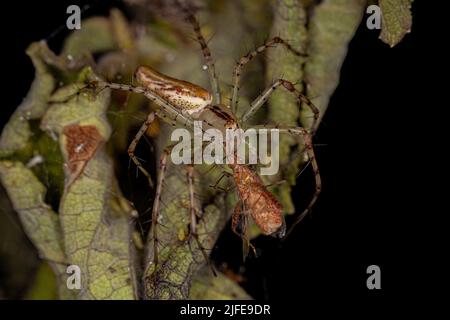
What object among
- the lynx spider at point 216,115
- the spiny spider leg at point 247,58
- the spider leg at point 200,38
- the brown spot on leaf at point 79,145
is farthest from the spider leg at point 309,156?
the brown spot on leaf at point 79,145

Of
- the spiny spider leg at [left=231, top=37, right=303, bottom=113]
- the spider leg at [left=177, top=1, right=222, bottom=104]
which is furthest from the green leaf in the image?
the spider leg at [left=177, top=1, right=222, bottom=104]

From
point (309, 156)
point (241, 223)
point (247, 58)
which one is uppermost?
point (247, 58)

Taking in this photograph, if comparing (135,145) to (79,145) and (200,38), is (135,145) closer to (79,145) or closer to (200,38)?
(79,145)

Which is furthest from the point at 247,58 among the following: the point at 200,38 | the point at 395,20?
the point at 395,20

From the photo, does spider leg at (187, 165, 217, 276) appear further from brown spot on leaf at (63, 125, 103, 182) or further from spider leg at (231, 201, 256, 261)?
brown spot on leaf at (63, 125, 103, 182)

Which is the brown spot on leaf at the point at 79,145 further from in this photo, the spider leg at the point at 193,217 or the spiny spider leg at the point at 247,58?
the spiny spider leg at the point at 247,58

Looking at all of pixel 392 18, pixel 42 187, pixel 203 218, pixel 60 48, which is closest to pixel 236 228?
pixel 203 218

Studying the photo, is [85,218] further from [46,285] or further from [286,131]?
[286,131]

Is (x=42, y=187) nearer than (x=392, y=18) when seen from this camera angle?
No
